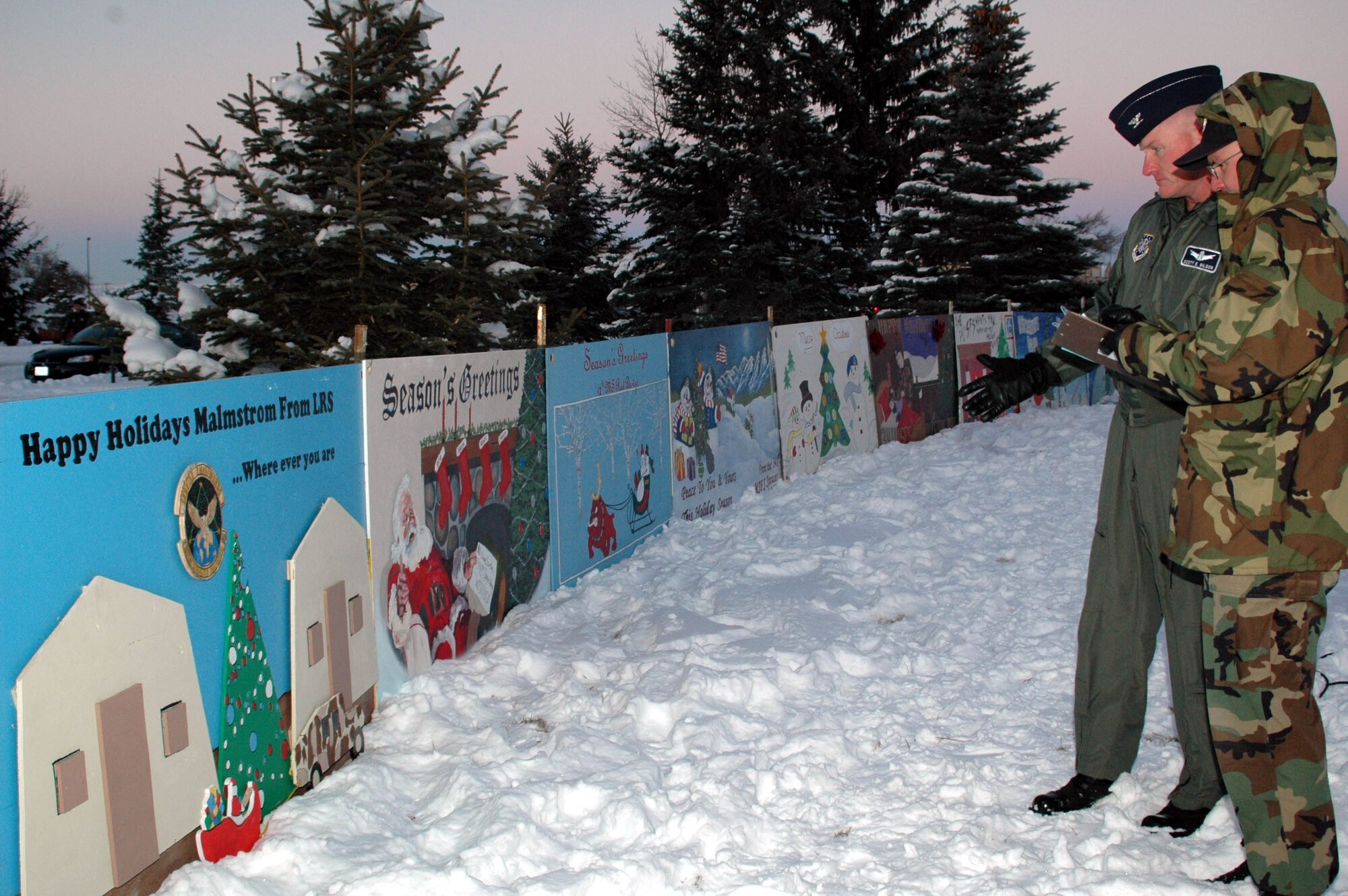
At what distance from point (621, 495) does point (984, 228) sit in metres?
22.0

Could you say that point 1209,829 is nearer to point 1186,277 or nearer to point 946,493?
point 1186,277

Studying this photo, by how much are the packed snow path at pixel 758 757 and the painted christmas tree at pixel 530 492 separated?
0.30m

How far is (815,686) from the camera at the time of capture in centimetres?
429

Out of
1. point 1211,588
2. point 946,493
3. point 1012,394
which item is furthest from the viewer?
point 946,493

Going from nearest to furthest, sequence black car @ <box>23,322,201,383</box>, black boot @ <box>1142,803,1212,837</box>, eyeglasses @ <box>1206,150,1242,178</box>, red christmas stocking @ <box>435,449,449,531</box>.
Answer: eyeglasses @ <box>1206,150,1242,178</box> < black boot @ <box>1142,803,1212,837</box> < red christmas stocking @ <box>435,449,449,531</box> < black car @ <box>23,322,201,383</box>

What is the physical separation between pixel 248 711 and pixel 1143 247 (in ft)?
10.4

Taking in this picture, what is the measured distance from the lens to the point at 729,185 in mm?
26953

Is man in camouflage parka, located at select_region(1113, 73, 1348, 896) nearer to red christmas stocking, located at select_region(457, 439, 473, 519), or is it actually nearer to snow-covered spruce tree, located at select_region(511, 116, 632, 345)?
red christmas stocking, located at select_region(457, 439, 473, 519)

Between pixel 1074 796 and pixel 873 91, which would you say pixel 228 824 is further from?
pixel 873 91

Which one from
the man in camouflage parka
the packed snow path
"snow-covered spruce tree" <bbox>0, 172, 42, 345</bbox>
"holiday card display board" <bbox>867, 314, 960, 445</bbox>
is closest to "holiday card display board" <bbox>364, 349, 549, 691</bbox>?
the packed snow path

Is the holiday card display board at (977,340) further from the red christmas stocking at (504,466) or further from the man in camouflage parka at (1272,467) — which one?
the man in camouflage parka at (1272,467)

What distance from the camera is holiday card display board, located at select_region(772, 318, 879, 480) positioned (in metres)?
10.4

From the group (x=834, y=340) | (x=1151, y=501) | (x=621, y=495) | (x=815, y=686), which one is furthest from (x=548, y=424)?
(x=834, y=340)

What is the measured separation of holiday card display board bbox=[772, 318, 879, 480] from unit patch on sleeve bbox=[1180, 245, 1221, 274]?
7.39 metres
